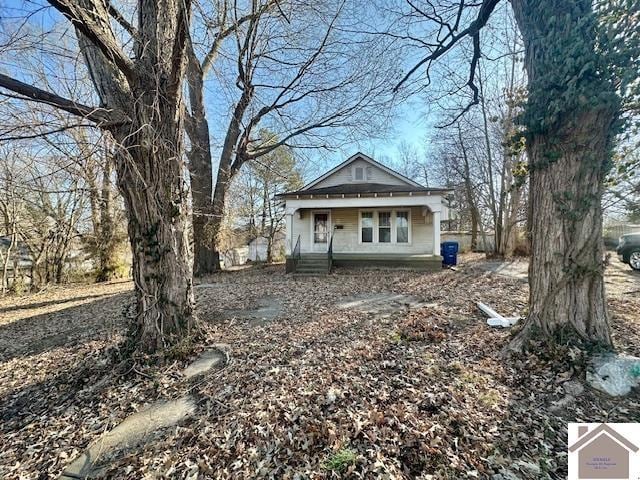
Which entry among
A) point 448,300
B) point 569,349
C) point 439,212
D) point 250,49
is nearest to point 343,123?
point 250,49

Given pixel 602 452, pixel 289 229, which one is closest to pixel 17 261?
pixel 289 229

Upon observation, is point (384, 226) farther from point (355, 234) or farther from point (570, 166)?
point (570, 166)

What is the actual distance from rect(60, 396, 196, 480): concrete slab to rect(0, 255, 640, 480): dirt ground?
12cm

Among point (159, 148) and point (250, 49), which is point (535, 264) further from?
point (250, 49)

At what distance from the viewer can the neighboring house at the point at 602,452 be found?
1.97 metres

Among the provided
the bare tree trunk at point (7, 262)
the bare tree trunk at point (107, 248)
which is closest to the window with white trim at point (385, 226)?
the bare tree trunk at point (107, 248)

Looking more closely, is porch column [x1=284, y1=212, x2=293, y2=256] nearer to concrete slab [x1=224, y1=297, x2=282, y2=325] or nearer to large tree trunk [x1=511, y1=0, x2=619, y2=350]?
concrete slab [x1=224, y1=297, x2=282, y2=325]

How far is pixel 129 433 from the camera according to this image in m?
2.53

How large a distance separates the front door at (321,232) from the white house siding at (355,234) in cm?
23

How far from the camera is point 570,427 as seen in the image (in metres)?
2.23

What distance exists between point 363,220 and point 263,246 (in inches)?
557

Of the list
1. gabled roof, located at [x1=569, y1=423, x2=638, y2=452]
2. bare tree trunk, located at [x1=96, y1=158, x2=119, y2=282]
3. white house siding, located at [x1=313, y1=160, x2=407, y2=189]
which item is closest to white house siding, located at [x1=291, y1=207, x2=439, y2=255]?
white house siding, located at [x1=313, y1=160, x2=407, y2=189]

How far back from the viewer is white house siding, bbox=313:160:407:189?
14320 millimetres

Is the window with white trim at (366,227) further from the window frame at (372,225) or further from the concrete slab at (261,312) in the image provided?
the concrete slab at (261,312)
